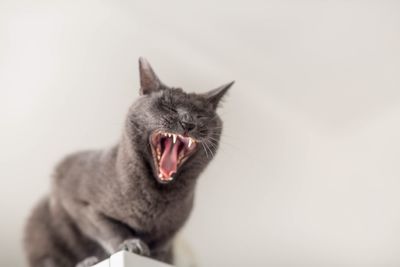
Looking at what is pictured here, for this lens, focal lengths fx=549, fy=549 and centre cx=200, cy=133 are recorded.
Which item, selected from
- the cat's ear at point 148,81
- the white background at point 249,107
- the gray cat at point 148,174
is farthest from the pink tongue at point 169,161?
the white background at point 249,107

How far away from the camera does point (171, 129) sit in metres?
1.22

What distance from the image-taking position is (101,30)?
165 centimetres

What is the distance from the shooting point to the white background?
5.32ft

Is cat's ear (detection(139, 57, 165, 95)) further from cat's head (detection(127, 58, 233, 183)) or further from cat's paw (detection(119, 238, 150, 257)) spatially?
cat's paw (detection(119, 238, 150, 257))

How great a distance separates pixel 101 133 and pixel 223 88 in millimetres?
702

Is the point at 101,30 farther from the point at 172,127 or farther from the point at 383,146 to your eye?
the point at 383,146

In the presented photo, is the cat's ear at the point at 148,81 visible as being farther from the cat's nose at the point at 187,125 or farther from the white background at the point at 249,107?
the white background at the point at 249,107

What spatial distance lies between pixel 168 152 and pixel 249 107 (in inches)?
26.8

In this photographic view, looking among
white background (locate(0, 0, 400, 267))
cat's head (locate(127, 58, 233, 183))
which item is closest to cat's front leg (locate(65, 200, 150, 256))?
cat's head (locate(127, 58, 233, 183))

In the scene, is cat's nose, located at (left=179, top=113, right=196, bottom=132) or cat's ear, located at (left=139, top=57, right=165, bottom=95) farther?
cat's ear, located at (left=139, top=57, right=165, bottom=95)

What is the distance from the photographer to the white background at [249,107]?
5.32 feet

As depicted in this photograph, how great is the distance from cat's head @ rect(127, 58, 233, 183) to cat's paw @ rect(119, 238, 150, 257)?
0.15 m

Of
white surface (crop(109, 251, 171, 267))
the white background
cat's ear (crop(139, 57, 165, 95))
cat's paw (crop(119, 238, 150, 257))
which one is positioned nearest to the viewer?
white surface (crop(109, 251, 171, 267))

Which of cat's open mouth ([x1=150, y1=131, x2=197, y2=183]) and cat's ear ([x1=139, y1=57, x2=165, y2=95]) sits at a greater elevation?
cat's ear ([x1=139, y1=57, x2=165, y2=95])
